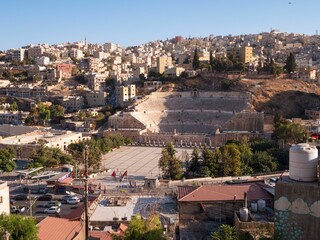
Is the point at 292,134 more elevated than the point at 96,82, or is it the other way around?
the point at 96,82

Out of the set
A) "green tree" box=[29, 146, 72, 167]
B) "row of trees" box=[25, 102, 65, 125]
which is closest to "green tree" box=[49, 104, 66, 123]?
"row of trees" box=[25, 102, 65, 125]

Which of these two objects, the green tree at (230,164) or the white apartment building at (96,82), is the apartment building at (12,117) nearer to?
the white apartment building at (96,82)

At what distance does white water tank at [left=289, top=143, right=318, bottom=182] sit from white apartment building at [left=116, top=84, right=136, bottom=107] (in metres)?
46.3

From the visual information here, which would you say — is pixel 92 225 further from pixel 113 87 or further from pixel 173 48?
pixel 173 48

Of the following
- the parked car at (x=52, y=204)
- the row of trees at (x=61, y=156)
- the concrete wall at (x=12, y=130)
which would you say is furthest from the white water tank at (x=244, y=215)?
the concrete wall at (x=12, y=130)

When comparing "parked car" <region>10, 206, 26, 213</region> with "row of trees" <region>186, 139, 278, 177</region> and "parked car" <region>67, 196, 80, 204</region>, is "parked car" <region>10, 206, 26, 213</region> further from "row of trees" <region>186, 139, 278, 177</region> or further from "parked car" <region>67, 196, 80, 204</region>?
"row of trees" <region>186, 139, 278, 177</region>

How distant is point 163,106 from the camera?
51.0 metres

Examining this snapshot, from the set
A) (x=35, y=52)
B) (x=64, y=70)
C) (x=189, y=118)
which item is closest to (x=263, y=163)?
(x=189, y=118)

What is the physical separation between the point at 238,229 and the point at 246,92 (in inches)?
1607

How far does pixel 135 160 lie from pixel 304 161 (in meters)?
26.1

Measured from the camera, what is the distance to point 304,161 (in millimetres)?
8750

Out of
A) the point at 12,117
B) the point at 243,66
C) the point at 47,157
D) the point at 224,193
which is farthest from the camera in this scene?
the point at 243,66

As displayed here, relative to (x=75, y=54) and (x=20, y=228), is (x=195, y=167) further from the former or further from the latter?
(x=75, y=54)

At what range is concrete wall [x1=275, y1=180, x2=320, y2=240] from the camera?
28.0ft
